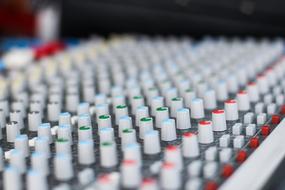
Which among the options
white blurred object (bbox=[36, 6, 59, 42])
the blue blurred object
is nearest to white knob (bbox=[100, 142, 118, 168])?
the blue blurred object

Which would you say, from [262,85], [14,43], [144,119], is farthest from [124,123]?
[14,43]

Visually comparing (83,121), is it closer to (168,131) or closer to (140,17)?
(168,131)

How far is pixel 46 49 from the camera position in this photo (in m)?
1.83

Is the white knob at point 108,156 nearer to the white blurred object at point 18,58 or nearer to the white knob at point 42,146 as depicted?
the white knob at point 42,146

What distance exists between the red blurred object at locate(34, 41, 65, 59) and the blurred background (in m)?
0.33

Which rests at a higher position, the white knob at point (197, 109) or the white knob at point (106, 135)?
the white knob at point (197, 109)

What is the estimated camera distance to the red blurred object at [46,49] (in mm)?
1777

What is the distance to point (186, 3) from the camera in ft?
7.03

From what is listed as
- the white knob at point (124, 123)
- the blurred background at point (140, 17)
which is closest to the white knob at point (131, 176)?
the white knob at point (124, 123)

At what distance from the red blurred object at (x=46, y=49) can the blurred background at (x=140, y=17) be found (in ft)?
1.08

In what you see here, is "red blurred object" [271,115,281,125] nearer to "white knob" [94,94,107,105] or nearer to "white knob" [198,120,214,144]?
"white knob" [198,120,214,144]

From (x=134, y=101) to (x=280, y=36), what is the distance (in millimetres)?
1063

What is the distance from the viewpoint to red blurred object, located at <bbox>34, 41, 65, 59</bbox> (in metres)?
1.78

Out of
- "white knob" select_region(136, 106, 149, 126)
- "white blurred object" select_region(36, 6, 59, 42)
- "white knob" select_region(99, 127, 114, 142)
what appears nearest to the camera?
"white knob" select_region(99, 127, 114, 142)
